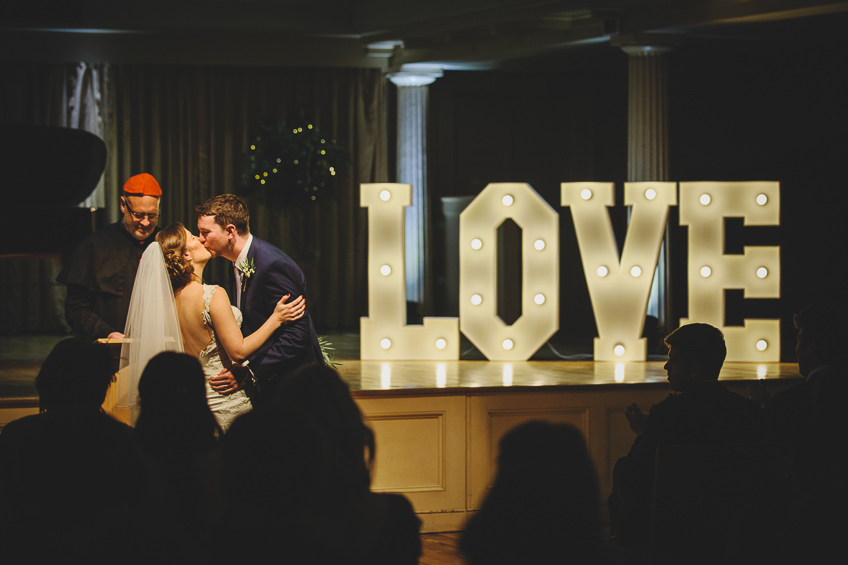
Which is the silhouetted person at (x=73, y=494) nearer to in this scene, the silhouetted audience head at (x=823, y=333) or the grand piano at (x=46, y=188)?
the silhouetted audience head at (x=823, y=333)

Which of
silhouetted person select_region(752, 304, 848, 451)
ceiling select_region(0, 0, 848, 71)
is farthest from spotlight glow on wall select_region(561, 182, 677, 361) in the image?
silhouetted person select_region(752, 304, 848, 451)

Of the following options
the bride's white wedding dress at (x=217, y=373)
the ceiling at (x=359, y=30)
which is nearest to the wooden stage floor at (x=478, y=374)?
the bride's white wedding dress at (x=217, y=373)

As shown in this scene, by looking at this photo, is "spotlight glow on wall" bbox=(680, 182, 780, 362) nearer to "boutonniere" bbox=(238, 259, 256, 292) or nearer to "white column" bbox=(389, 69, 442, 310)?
"boutonniere" bbox=(238, 259, 256, 292)

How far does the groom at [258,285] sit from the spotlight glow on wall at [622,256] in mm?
3015

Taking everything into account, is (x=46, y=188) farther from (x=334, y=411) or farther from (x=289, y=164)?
(x=334, y=411)

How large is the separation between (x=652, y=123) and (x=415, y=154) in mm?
2797

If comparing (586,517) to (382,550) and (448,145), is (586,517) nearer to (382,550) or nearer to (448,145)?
(382,550)

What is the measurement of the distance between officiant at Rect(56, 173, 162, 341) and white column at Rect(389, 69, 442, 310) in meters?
5.14

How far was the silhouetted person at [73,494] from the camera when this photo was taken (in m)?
1.90

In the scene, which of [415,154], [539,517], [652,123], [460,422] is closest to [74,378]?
[539,517]

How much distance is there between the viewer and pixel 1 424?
469 centimetres

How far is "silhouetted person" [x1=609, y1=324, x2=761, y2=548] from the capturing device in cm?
307

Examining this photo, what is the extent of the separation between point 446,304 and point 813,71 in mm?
4581

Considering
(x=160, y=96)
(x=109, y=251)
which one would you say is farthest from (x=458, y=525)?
(x=160, y=96)
